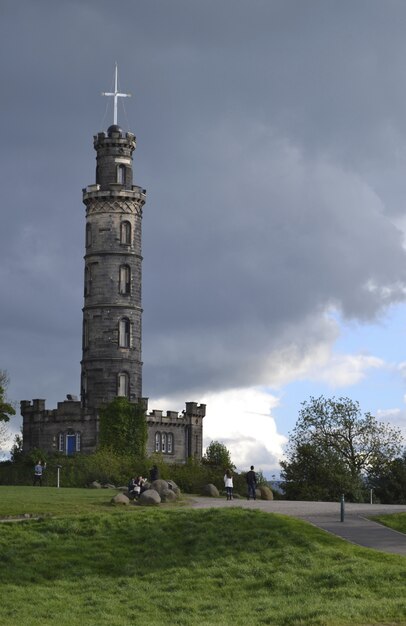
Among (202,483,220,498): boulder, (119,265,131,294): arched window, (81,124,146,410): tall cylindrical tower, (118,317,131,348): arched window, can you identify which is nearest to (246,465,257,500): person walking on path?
(202,483,220,498): boulder

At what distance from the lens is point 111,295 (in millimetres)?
96125

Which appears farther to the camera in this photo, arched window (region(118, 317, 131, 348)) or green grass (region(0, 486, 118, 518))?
arched window (region(118, 317, 131, 348))

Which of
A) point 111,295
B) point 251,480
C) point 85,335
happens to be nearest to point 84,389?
point 85,335

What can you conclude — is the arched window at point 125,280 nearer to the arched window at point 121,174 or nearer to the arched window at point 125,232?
the arched window at point 125,232

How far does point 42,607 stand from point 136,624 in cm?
392

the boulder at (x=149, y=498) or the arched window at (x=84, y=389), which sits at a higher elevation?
the arched window at (x=84, y=389)

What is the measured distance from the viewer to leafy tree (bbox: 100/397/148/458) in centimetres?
9319

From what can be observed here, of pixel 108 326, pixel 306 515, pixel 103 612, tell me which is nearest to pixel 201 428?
pixel 108 326

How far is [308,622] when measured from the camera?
3012cm

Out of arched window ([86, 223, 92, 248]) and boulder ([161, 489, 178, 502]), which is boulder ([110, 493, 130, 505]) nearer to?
boulder ([161, 489, 178, 502])

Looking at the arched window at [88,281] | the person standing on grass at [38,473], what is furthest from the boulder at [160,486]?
the arched window at [88,281]

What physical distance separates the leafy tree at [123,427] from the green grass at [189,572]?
4514 cm

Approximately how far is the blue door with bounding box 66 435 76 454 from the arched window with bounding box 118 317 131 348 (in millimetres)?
8233

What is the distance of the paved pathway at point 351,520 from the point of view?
134ft
